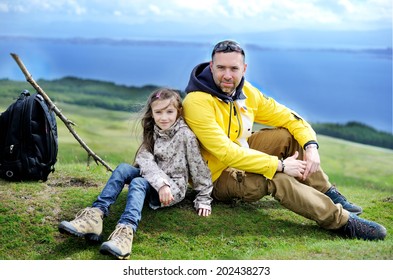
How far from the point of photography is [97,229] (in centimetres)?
524

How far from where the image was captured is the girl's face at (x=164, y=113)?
18.6 feet

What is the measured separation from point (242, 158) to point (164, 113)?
3.18 feet

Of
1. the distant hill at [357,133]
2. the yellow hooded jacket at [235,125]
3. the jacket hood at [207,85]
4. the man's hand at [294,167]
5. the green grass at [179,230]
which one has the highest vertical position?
the jacket hood at [207,85]

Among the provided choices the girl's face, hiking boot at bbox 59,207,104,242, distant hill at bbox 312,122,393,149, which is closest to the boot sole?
hiking boot at bbox 59,207,104,242

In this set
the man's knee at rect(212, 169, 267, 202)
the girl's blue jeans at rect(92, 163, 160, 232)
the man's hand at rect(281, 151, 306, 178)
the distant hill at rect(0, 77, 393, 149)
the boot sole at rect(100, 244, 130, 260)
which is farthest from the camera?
the distant hill at rect(0, 77, 393, 149)

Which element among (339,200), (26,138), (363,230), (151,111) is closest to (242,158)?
(151,111)

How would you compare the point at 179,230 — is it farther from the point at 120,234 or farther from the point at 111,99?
the point at 111,99

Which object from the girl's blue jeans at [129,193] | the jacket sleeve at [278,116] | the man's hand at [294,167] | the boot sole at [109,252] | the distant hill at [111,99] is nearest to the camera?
the boot sole at [109,252]

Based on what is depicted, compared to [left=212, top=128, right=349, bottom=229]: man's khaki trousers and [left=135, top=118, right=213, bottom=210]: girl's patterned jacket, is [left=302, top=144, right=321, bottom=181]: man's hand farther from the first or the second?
[left=135, top=118, right=213, bottom=210]: girl's patterned jacket

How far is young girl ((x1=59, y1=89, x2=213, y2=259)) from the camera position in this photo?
5324 mm

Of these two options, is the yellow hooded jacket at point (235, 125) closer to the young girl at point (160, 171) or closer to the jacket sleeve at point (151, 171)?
the young girl at point (160, 171)

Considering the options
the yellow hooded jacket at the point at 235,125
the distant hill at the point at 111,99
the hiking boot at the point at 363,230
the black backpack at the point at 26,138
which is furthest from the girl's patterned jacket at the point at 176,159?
the distant hill at the point at 111,99

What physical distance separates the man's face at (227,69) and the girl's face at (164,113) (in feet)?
1.93

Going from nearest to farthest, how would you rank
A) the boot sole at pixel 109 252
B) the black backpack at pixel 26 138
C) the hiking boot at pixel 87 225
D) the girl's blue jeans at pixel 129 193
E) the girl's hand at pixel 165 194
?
the boot sole at pixel 109 252 < the hiking boot at pixel 87 225 < the girl's blue jeans at pixel 129 193 < the girl's hand at pixel 165 194 < the black backpack at pixel 26 138
